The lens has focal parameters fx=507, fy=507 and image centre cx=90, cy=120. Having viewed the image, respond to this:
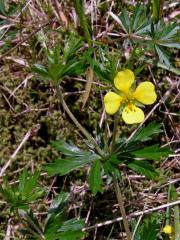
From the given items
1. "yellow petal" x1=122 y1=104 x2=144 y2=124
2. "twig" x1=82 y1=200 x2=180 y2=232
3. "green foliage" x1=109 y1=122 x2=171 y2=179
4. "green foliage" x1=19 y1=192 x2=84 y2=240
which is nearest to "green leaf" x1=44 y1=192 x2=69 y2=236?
"green foliage" x1=19 y1=192 x2=84 y2=240

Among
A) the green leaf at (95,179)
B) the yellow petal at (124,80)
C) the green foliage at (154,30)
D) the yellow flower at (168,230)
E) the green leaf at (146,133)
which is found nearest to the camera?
the yellow petal at (124,80)

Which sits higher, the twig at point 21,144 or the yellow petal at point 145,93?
the yellow petal at point 145,93

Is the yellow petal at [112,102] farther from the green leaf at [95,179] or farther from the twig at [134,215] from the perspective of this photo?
the twig at [134,215]

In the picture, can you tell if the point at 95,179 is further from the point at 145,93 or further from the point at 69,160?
the point at 145,93

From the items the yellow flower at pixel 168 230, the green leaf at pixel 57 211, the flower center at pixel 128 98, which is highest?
the flower center at pixel 128 98

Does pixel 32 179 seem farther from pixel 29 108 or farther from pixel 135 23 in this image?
pixel 135 23

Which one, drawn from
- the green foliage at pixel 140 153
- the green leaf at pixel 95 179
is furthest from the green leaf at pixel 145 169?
the green leaf at pixel 95 179

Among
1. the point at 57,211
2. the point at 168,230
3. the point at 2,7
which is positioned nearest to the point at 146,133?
the point at 168,230
